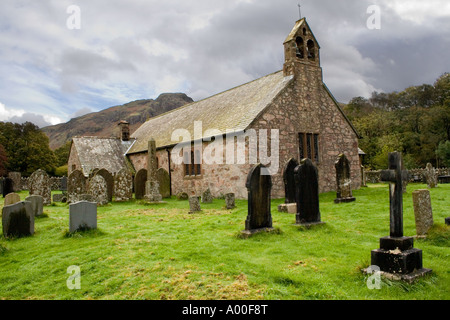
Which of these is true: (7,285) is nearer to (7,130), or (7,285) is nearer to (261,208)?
(261,208)

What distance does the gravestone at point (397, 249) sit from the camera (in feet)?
14.8

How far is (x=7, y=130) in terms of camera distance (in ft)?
→ 144

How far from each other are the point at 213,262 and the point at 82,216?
167 inches

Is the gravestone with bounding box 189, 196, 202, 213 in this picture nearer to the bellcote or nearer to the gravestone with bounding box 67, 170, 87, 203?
the gravestone with bounding box 67, 170, 87, 203

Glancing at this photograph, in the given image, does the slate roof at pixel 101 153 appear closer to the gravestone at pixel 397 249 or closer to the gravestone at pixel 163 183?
the gravestone at pixel 163 183

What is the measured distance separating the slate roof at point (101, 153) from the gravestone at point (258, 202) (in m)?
19.7

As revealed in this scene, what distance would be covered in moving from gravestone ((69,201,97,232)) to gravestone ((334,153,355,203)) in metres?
8.65

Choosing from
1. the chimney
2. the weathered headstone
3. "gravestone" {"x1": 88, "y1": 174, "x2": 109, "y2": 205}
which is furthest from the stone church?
the chimney

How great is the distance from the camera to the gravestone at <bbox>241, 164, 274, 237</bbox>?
749 centimetres

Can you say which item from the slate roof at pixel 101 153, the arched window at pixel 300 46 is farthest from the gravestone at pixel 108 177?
the arched window at pixel 300 46

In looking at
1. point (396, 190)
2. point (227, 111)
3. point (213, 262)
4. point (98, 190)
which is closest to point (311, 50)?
point (227, 111)
